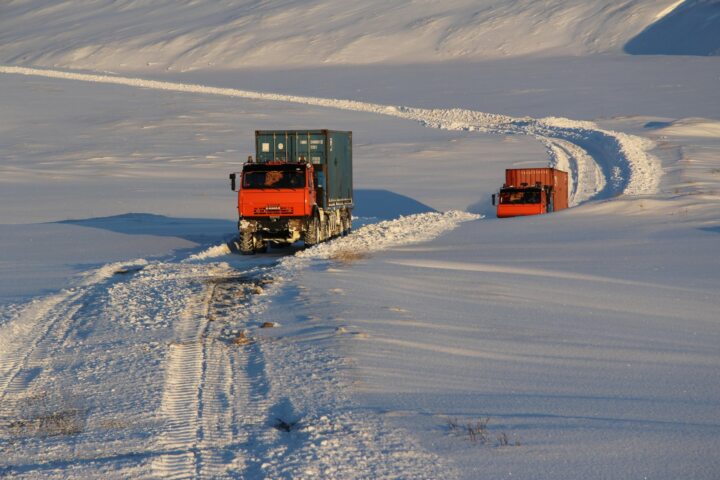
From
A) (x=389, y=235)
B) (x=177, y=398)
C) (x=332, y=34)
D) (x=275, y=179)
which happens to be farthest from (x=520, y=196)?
(x=332, y=34)

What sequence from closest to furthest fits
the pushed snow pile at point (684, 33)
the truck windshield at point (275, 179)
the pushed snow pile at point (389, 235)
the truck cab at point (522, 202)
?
the pushed snow pile at point (389, 235) → the truck windshield at point (275, 179) → the truck cab at point (522, 202) → the pushed snow pile at point (684, 33)

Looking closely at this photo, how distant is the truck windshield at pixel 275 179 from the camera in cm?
2608

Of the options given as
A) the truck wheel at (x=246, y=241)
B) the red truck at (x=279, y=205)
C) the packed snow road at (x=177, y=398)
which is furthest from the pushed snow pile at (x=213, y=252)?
the packed snow road at (x=177, y=398)

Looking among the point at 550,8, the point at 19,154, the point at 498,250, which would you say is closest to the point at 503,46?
the point at 550,8

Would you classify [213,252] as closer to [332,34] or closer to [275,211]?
[275,211]

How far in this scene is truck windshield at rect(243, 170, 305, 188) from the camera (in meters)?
26.1

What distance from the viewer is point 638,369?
10133 millimetres

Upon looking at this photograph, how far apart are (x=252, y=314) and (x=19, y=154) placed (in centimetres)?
4841

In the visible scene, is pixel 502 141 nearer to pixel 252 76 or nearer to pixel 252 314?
pixel 252 314

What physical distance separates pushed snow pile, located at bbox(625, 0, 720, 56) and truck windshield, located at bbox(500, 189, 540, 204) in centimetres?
7521

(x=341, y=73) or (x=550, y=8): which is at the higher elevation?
(x=550, y=8)

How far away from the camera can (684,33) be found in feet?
369

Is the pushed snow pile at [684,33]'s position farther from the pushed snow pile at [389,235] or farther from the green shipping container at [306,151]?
the green shipping container at [306,151]

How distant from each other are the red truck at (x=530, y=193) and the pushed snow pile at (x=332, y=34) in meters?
77.3
